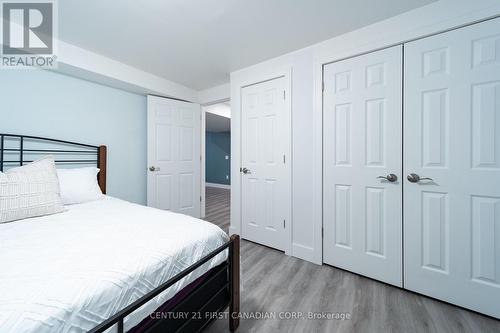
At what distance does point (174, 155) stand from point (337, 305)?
2.80 metres

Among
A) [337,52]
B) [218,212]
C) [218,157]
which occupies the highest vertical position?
[337,52]

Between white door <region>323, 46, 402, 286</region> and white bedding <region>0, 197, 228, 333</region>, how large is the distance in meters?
1.27

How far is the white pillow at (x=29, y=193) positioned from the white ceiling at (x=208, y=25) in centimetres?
131

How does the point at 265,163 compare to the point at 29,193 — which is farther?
the point at 265,163

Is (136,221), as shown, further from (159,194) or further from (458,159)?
(458,159)

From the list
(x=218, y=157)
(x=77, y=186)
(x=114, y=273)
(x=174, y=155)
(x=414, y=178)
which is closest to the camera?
(x=114, y=273)

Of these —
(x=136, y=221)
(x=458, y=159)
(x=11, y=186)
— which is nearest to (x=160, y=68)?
(x=11, y=186)

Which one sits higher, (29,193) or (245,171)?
(245,171)

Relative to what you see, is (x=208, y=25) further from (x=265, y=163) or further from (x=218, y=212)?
(x=218, y=212)

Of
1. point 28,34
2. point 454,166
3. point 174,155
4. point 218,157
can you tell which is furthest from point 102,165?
point 218,157

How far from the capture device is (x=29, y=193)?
1.44 m

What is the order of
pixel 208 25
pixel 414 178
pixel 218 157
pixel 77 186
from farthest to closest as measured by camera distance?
1. pixel 218 157
2. pixel 77 186
3. pixel 208 25
4. pixel 414 178

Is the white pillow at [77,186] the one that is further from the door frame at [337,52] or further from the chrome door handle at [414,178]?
the chrome door handle at [414,178]

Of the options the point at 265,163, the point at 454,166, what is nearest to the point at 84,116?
the point at 265,163
